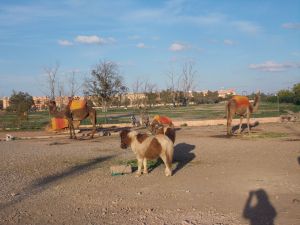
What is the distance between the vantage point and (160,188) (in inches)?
391

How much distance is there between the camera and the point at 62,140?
21.8 meters

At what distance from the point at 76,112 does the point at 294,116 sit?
1504 cm

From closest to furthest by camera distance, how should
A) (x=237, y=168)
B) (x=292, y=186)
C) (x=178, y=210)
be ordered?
(x=178, y=210) < (x=292, y=186) < (x=237, y=168)

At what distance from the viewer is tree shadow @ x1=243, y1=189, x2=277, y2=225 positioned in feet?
23.8

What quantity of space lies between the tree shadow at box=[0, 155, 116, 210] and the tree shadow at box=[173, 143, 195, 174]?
2480mm

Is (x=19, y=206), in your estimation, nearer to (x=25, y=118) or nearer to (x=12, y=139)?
(x=12, y=139)

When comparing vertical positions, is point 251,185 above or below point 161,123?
below

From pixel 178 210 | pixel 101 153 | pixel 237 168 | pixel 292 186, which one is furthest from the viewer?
pixel 101 153

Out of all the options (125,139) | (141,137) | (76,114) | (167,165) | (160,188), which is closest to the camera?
(160,188)

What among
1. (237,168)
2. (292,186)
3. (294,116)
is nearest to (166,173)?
(237,168)

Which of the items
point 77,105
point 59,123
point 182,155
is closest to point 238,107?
point 182,155

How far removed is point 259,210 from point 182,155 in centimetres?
730

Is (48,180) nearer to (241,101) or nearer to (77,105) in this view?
(77,105)

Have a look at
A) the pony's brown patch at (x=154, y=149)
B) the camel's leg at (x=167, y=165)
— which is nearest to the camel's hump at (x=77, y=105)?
the pony's brown patch at (x=154, y=149)
